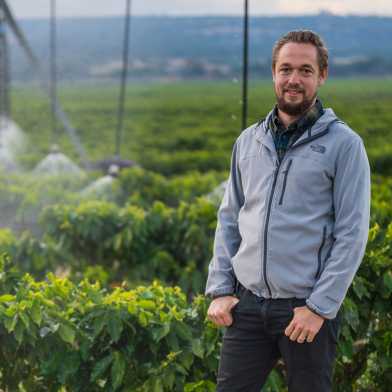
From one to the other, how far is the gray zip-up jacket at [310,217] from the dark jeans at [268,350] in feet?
0.16

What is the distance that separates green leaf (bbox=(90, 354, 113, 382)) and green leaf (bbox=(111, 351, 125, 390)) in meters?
0.02

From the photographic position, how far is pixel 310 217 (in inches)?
91.7

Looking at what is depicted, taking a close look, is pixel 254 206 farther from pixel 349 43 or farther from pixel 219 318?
pixel 349 43

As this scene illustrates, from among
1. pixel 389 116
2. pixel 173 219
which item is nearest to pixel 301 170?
pixel 173 219

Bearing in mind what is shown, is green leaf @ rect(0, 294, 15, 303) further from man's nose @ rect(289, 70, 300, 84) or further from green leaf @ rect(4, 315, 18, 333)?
man's nose @ rect(289, 70, 300, 84)

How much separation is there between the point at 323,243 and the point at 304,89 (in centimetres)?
44

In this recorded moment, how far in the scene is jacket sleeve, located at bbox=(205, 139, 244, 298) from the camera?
2.55m

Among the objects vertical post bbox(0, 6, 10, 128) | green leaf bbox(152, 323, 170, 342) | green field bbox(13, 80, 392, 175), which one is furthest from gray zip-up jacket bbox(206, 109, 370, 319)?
vertical post bbox(0, 6, 10, 128)

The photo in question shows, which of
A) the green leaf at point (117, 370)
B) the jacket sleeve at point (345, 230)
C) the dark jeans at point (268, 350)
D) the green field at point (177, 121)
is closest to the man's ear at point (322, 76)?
the jacket sleeve at point (345, 230)

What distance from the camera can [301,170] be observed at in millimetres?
2338

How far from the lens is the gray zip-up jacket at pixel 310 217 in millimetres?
2268

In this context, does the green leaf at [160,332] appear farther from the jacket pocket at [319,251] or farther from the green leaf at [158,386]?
the jacket pocket at [319,251]

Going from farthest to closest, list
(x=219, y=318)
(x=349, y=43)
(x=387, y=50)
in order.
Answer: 1. (x=387, y=50)
2. (x=349, y=43)
3. (x=219, y=318)

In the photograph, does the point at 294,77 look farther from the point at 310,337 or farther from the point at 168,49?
the point at 168,49
